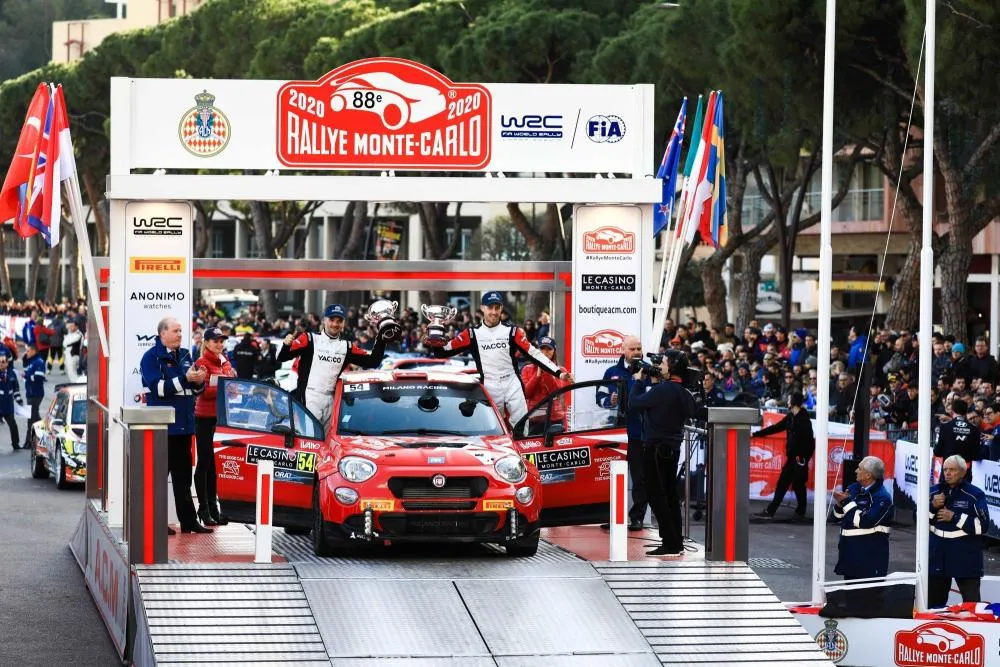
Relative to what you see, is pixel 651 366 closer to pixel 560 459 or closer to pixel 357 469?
pixel 560 459

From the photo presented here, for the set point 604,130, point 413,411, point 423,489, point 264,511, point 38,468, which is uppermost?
point 604,130

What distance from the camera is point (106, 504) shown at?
13.8 metres

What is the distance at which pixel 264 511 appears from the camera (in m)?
10.9

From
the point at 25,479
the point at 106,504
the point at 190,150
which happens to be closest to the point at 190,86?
the point at 190,150

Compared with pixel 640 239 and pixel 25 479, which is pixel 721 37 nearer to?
pixel 25 479

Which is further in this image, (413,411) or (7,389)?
(7,389)

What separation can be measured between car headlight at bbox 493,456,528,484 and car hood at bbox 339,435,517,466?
6cm

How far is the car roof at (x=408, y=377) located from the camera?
12469 mm

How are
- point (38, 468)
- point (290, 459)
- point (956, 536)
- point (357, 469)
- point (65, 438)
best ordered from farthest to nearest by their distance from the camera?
point (38, 468) → point (65, 438) → point (956, 536) → point (290, 459) → point (357, 469)

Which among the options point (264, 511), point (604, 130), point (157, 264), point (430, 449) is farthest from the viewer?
point (604, 130)

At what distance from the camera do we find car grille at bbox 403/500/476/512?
11.0 m

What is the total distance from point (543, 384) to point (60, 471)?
9492 mm

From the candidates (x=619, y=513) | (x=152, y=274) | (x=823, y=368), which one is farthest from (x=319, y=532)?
(x=823, y=368)

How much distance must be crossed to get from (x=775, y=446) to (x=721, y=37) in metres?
13.8
